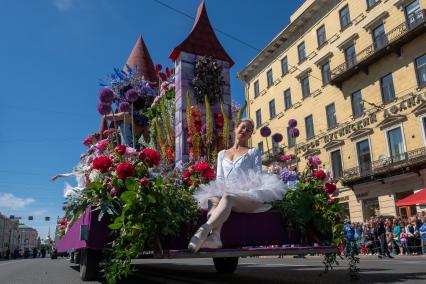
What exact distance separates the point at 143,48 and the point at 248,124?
689cm

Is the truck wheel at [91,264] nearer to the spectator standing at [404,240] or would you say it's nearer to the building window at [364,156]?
the spectator standing at [404,240]

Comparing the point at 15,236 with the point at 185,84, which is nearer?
the point at 185,84

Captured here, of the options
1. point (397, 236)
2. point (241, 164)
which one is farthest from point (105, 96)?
point (397, 236)

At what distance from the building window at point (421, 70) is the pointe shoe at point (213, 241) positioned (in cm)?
1947

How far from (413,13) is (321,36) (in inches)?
320

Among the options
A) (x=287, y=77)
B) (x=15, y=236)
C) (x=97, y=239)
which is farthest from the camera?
(x=15, y=236)

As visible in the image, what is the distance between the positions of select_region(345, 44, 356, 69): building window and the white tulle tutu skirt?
22539 mm

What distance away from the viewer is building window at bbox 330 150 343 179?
Answer: 26.0 meters

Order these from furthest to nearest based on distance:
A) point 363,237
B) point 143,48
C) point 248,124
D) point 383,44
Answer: point 383,44, point 363,237, point 143,48, point 248,124

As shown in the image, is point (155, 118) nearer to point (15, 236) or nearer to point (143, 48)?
point (143, 48)

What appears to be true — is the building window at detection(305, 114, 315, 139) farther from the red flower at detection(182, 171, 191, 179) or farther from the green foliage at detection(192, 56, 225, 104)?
the red flower at detection(182, 171, 191, 179)

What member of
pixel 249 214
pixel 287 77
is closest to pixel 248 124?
pixel 249 214

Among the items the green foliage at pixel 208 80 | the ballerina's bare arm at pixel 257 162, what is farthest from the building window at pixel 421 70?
the ballerina's bare arm at pixel 257 162

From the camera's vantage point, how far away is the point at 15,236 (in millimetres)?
117125
